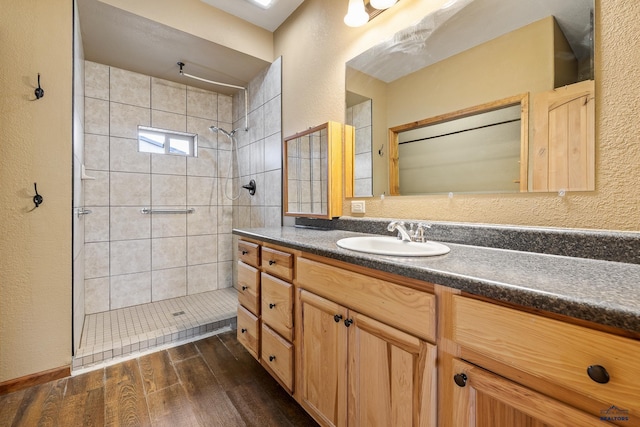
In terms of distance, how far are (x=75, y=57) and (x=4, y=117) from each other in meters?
0.55

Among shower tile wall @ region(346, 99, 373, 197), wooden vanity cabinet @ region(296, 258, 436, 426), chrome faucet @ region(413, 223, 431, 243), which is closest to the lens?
wooden vanity cabinet @ region(296, 258, 436, 426)

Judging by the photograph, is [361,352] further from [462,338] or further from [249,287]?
[249,287]

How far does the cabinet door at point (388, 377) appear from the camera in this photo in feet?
2.49

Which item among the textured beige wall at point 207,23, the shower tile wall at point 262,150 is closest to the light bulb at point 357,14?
the shower tile wall at point 262,150

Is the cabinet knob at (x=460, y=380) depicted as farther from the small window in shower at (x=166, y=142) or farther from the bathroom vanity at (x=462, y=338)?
the small window in shower at (x=166, y=142)

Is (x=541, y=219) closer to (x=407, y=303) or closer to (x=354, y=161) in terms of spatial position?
(x=407, y=303)

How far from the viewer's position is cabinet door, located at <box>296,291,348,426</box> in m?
1.04

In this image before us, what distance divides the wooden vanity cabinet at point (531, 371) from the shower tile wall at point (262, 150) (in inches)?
73.2

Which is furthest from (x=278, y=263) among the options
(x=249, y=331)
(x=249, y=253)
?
(x=249, y=331)

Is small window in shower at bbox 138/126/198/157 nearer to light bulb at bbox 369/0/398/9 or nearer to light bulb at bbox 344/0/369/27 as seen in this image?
light bulb at bbox 344/0/369/27

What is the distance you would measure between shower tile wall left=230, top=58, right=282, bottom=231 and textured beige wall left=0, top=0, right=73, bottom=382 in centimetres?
136

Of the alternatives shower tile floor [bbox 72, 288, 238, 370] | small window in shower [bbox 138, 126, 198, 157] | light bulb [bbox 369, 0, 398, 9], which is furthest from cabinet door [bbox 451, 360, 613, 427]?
small window in shower [bbox 138, 126, 198, 157]

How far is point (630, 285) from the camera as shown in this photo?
58 cm

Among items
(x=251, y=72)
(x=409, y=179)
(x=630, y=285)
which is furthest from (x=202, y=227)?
(x=630, y=285)
